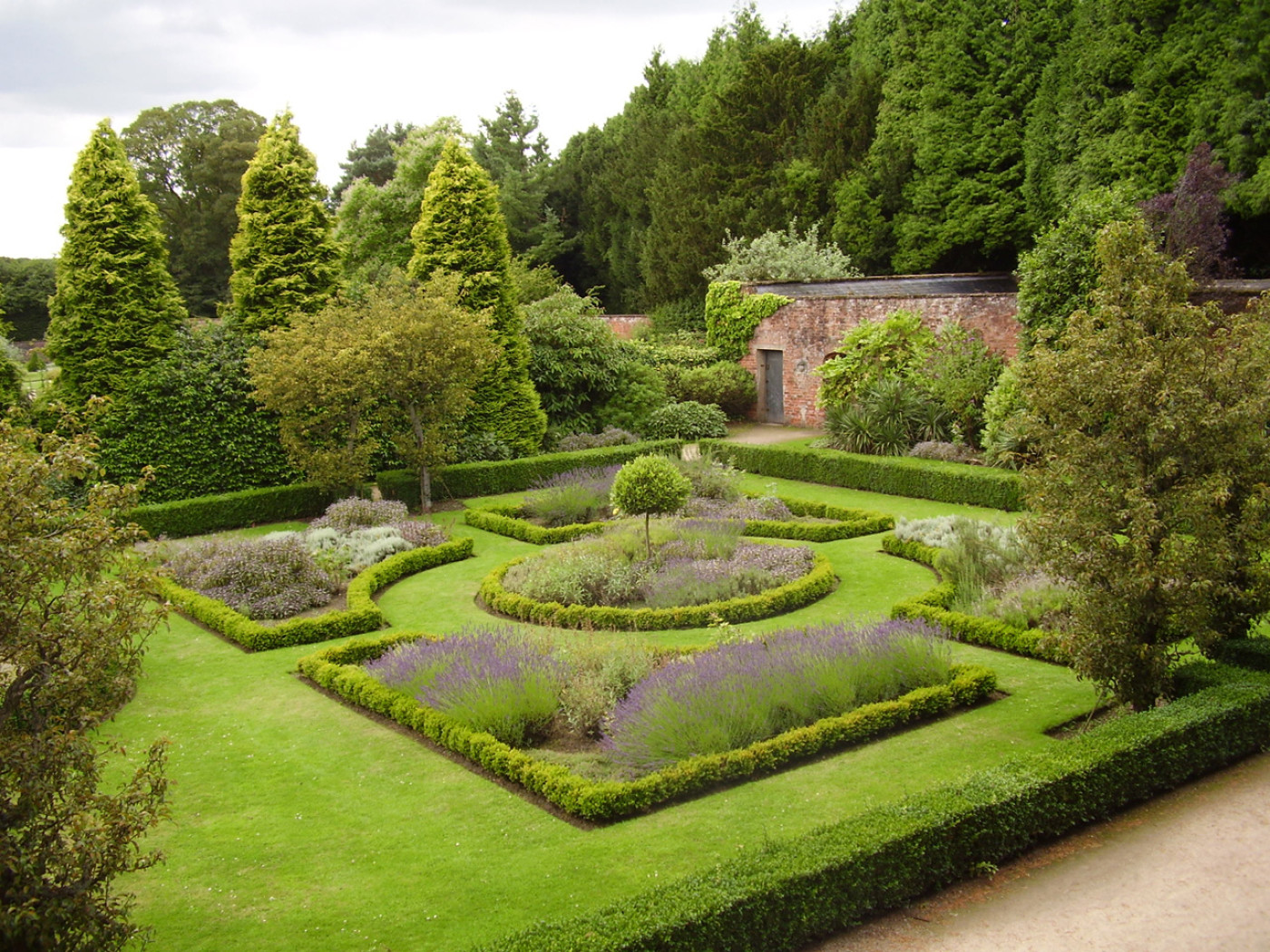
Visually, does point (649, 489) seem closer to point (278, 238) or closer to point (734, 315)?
point (278, 238)

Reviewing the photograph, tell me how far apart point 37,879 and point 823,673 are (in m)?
5.33

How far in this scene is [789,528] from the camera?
45.2 ft

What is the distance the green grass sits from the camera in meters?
5.30

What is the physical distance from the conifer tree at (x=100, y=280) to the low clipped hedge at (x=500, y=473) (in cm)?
450

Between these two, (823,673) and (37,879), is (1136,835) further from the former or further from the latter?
(37,879)

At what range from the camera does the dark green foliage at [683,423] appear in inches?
816

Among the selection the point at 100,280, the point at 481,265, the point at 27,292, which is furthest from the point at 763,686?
the point at 27,292

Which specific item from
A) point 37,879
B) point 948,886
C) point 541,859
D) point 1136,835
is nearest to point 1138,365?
point 1136,835

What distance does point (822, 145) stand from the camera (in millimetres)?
29875

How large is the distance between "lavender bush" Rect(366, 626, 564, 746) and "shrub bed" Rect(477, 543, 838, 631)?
1.28 meters

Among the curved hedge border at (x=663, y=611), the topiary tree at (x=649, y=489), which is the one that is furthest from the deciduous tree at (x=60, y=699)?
the topiary tree at (x=649, y=489)

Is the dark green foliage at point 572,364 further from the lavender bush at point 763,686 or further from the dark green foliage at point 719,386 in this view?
the lavender bush at point 763,686

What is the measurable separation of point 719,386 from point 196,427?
11105 mm

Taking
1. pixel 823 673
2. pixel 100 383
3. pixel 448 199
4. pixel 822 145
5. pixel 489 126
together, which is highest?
pixel 489 126
